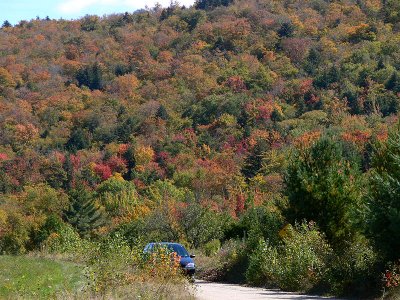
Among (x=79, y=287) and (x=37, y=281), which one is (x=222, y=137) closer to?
(x=37, y=281)

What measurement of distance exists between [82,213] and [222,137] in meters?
43.3

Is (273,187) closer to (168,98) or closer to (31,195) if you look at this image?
(31,195)

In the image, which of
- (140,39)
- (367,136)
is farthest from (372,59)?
(140,39)

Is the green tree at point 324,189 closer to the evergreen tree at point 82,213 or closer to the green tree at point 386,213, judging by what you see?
the green tree at point 386,213

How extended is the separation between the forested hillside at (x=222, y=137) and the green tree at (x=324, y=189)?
0.20 ft

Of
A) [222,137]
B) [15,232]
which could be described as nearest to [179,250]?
[15,232]

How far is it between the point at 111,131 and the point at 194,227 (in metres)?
70.6

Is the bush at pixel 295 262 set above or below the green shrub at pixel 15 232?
above

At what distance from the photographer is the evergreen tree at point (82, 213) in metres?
77.7

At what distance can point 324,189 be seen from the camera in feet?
104

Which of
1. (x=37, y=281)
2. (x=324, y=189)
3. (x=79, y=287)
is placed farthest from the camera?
(x=324, y=189)

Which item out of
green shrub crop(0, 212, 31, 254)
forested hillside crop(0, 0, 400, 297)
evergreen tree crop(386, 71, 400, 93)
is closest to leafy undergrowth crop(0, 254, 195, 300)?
forested hillside crop(0, 0, 400, 297)

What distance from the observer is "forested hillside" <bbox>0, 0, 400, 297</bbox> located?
2836 centimetres

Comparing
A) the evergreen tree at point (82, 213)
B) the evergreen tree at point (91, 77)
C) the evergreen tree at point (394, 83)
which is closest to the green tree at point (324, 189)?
the evergreen tree at point (82, 213)
